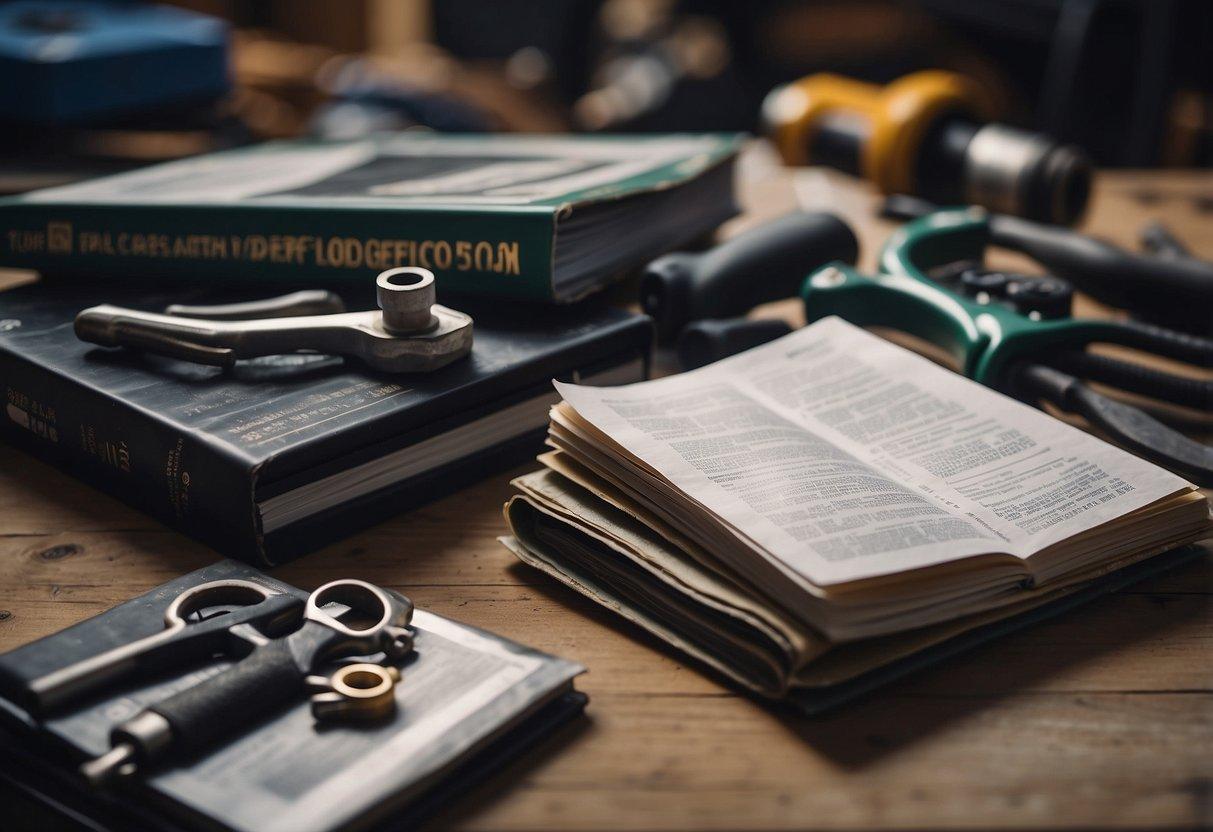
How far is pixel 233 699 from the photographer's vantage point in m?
0.42

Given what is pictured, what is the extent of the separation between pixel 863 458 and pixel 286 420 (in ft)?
1.01

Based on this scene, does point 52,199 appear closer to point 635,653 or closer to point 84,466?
point 84,466

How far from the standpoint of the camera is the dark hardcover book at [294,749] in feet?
1.28

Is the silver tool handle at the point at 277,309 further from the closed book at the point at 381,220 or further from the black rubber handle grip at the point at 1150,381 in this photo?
the black rubber handle grip at the point at 1150,381

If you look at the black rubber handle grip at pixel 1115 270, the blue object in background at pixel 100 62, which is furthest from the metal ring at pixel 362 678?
the blue object in background at pixel 100 62

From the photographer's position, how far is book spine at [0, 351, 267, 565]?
56 centimetres

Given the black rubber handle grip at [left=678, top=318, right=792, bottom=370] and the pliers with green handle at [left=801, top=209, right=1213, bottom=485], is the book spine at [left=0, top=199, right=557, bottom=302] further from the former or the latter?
the pliers with green handle at [left=801, top=209, right=1213, bottom=485]

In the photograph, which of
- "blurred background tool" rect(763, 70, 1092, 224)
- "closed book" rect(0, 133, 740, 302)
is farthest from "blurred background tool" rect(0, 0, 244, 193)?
"blurred background tool" rect(763, 70, 1092, 224)

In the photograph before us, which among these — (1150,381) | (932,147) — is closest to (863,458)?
(1150,381)

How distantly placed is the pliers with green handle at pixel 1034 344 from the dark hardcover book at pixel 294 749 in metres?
0.39

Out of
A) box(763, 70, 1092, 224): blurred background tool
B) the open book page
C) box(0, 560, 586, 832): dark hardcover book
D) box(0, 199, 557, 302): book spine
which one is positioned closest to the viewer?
box(0, 560, 586, 832): dark hardcover book

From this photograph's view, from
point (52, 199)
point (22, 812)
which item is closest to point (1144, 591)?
point (22, 812)

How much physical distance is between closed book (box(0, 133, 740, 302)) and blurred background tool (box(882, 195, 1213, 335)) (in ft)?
0.91

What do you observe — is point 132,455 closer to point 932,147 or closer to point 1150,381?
point 1150,381
